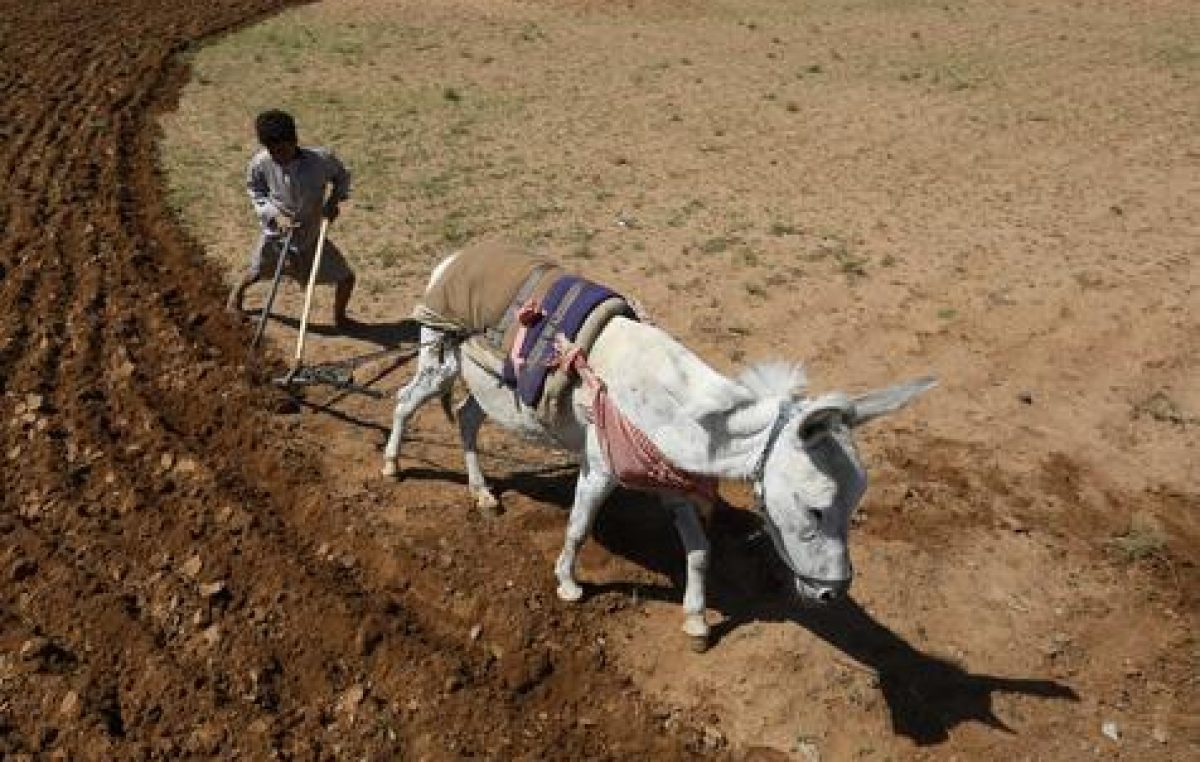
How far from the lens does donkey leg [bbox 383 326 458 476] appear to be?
6105 mm

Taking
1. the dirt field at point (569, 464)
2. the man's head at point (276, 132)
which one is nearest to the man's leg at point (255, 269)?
the dirt field at point (569, 464)

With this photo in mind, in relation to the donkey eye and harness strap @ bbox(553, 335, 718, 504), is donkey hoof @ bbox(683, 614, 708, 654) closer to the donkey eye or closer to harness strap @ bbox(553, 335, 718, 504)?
harness strap @ bbox(553, 335, 718, 504)

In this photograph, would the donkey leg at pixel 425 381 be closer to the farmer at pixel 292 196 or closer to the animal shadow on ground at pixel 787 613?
the animal shadow on ground at pixel 787 613

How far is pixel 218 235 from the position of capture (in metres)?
10.4

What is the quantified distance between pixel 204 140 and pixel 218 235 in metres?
3.81

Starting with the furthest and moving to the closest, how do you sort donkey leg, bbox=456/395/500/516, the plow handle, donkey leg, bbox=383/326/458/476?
the plow handle < donkey leg, bbox=456/395/500/516 < donkey leg, bbox=383/326/458/476

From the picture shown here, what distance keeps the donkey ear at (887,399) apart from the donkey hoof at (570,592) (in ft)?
7.67

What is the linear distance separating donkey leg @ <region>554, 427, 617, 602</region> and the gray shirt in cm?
371

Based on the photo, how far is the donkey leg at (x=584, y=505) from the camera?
515 centimetres

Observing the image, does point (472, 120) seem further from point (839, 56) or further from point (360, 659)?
point (360, 659)

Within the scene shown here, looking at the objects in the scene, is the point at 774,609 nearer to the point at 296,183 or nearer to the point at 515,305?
the point at 515,305

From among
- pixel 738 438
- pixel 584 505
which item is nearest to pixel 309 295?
pixel 584 505

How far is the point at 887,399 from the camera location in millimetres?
3951

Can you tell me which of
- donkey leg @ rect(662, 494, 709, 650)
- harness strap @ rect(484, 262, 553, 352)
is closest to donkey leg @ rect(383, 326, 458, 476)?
harness strap @ rect(484, 262, 553, 352)
